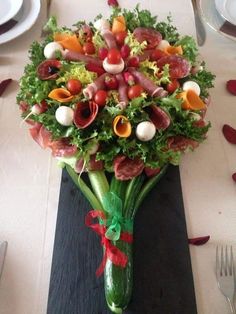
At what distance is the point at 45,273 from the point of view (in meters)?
0.84

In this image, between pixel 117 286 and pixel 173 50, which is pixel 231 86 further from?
pixel 117 286

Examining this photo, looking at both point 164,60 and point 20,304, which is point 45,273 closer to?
point 20,304

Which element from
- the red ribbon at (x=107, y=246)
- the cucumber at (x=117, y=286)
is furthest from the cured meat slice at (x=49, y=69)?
the cucumber at (x=117, y=286)

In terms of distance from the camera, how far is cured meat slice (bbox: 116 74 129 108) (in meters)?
0.94

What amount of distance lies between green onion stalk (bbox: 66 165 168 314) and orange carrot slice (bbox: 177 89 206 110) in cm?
18

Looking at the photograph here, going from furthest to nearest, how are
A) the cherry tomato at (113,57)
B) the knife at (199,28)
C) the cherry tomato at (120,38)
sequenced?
the knife at (199,28), the cherry tomato at (120,38), the cherry tomato at (113,57)

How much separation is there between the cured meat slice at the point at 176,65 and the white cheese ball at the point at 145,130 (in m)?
0.21

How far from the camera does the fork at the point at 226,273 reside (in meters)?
0.79

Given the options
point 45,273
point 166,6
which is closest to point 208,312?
point 45,273

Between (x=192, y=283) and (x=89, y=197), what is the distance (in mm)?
329

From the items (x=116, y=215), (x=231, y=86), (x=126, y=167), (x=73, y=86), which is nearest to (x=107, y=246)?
(x=116, y=215)

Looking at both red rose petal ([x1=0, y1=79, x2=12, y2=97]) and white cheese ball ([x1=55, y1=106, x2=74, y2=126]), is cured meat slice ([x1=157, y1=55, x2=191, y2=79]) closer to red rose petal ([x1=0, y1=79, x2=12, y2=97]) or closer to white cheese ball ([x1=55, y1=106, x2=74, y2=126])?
white cheese ball ([x1=55, y1=106, x2=74, y2=126])

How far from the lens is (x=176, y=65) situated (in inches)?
41.1

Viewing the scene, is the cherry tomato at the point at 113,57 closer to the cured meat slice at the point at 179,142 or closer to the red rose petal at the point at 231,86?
the cured meat slice at the point at 179,142
